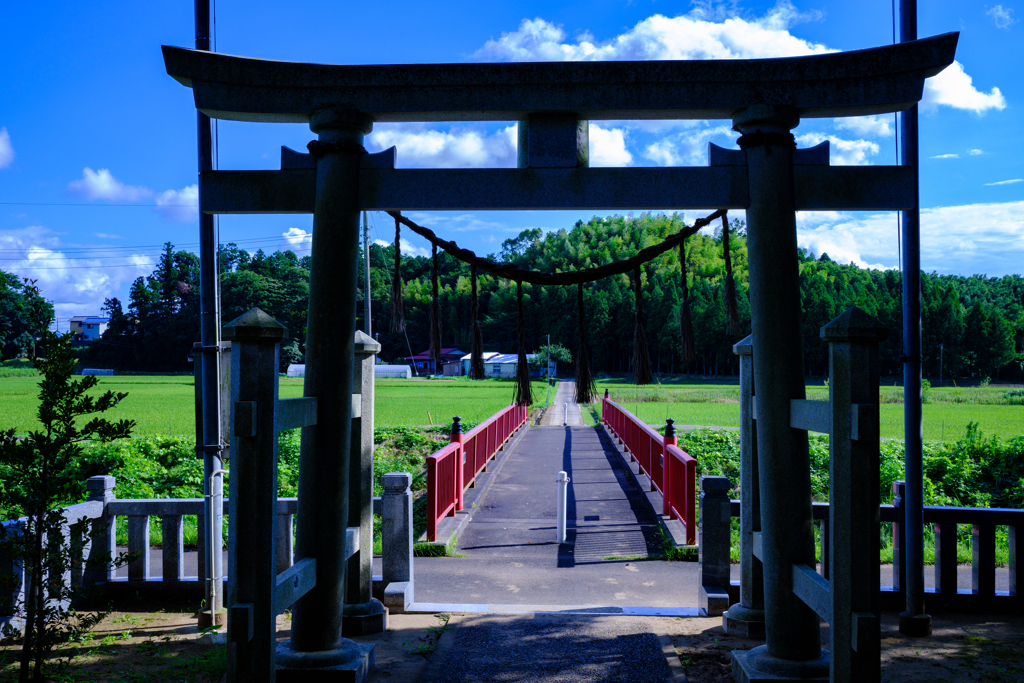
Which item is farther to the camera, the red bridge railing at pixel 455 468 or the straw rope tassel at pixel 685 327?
the red bridge railing at pixel 455 468

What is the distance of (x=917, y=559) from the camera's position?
16.1ft

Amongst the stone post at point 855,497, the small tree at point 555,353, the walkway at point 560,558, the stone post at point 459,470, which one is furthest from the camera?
the stone post at point 459,470

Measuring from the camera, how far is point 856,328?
9.54 feet

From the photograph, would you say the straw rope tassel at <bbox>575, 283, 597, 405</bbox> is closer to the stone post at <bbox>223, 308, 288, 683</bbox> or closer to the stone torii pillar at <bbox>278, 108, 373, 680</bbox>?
the stone torii pillar at <bbox>278, 108, 373, 680</bbox>

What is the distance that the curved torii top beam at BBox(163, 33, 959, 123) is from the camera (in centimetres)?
395

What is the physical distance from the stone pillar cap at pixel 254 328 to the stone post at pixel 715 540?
3620mm

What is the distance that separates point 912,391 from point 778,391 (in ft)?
6.17

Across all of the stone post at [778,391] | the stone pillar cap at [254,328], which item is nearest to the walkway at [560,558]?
the stone post at [778,391]

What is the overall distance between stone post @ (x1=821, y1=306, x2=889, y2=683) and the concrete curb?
17.8 ft

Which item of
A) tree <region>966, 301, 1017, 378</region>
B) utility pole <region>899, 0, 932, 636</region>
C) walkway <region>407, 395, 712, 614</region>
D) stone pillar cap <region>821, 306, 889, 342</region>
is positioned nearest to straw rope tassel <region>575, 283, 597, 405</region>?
walkway <region>407, 395, 712, 614</region>

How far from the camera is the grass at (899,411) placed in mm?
19734

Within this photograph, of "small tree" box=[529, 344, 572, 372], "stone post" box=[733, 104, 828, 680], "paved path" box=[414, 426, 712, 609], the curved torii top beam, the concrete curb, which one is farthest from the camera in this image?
"small tree" box=[529, 344, 572, 372]

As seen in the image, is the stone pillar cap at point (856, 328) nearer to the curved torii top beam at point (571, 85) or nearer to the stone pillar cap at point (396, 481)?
the curved torii top beam at point (571, 85)

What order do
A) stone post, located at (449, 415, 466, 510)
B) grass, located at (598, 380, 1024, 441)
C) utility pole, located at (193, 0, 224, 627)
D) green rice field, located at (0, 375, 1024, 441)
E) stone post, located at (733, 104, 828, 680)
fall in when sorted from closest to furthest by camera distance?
1. stone post, located at (733, 104, 828, 680)
2. utility pole, located at (193, 0, 224, 627)
3. stone post, located at (449, 415, 466, 510)
4. grass, located at (598, 380, 1024, 441)
5. green rice field, located at (0, 375, 1024, 441)
